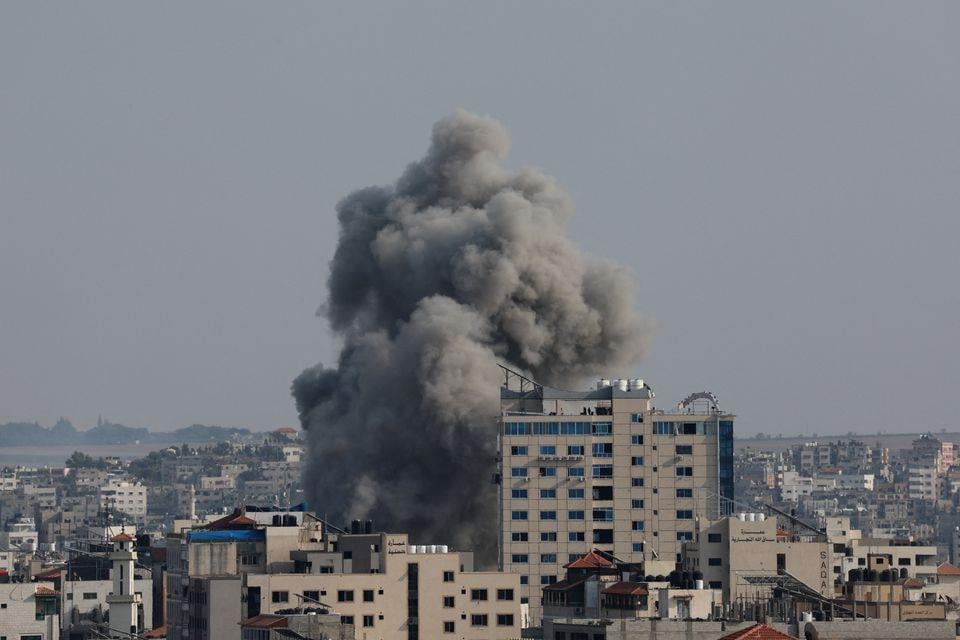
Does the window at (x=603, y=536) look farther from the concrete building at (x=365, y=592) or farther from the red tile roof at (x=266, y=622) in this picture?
the red tile roof at (x=266, y=622)

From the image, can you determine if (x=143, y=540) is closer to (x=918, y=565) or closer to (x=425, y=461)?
(x=425, y=461)

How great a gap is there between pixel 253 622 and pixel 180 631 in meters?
11.5

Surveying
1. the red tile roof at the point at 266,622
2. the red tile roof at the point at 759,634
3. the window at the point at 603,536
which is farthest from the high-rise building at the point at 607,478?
the red tile roof at the point at 759,634

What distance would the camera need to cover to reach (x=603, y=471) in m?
105

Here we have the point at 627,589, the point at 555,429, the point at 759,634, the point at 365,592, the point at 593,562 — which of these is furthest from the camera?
the point at 555,429

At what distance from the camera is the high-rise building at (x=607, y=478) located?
104m

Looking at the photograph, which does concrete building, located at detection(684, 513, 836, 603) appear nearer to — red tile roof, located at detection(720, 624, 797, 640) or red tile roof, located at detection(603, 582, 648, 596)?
red tile roof, located at detection(603, 582, 648, 596)

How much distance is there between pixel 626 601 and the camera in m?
76.7

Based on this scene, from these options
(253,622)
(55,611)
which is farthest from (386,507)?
(253,622)

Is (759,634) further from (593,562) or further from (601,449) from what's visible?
(601,449)

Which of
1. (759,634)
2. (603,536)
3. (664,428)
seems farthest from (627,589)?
(664,428)

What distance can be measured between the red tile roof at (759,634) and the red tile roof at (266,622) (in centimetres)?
1640

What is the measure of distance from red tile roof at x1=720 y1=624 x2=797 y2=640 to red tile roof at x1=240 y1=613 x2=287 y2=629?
53.8 feet

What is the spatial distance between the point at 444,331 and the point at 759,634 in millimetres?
50832
